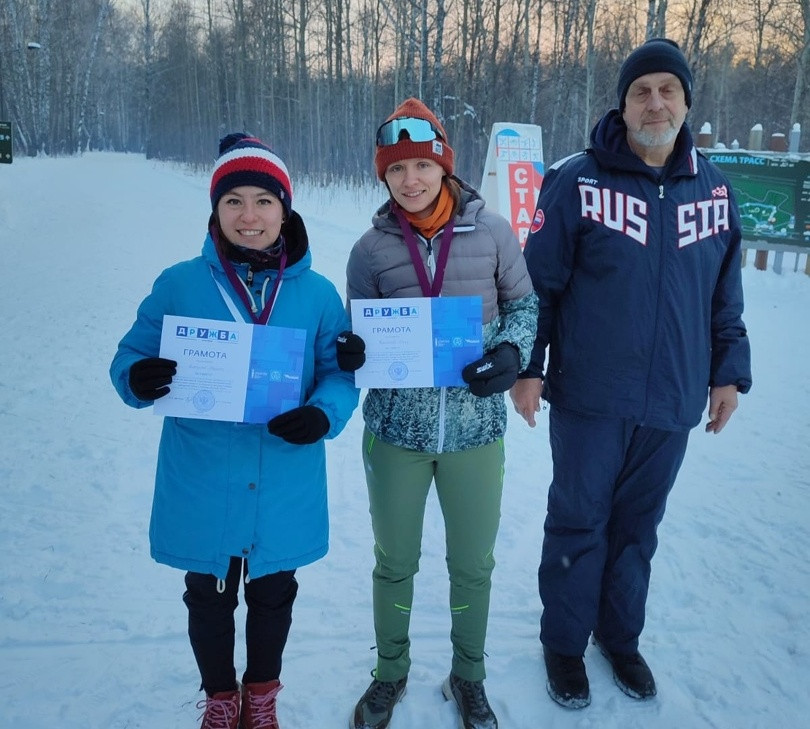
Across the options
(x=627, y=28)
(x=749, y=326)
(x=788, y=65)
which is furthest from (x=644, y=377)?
(x=788, y=65)

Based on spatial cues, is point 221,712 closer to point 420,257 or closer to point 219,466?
point 219,466

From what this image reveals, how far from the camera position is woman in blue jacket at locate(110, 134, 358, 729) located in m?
1.81

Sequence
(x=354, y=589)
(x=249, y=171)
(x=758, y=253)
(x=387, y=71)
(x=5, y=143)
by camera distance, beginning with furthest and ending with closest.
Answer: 1. (x=387, y=71)
2. (x=5, y=143)
3. (x=758, y=253)
4. (x=354, y=589)
5. (x=249, y=171)

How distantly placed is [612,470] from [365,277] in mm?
1146

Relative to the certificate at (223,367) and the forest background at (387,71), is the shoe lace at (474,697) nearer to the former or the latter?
the certificate at (223,367)

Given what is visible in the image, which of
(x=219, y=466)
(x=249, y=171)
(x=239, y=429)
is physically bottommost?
(x=219, y=466)

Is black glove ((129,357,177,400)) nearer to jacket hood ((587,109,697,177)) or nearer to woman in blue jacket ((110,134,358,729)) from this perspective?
woman in blue jacket ((110,134,358,729))

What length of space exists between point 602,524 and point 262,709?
1362 mm

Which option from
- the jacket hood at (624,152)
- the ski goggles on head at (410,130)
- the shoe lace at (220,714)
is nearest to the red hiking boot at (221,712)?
the shoe lace at (220,714)

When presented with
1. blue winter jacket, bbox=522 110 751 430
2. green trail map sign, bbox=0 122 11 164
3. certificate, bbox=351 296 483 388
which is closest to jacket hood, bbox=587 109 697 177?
blue winter jacket, bbox=522 110 751 430

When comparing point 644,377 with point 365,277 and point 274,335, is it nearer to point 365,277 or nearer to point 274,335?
point 365,277

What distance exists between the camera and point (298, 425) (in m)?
1.71

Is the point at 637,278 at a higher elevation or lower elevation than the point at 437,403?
higher

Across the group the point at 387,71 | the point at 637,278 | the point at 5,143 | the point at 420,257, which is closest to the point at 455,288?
the point at 420,257
